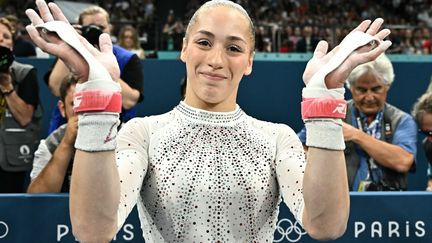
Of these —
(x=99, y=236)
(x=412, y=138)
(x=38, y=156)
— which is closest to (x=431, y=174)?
(x=412, y=138)

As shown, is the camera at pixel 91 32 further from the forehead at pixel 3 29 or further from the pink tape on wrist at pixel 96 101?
the pink tape on wrist at pixel 96 101

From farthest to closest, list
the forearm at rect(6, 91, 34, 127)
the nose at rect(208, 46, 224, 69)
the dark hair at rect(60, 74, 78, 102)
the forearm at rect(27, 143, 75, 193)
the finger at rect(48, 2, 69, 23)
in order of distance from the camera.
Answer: the forearm at rect(6, 91, 34, 127)
the dark hair at rect(60, 74, 78, 102)
the forearm at rect(27, 143, 75, 193)
the nose at rect(208, 46, 224, 69)
the finger at rect(48, 2, 69, 23)

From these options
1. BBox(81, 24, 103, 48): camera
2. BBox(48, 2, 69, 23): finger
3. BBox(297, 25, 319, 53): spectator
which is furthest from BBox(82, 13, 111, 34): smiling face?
BBox(297, 25, 319, 53): spectator

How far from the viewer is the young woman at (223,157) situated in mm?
1672

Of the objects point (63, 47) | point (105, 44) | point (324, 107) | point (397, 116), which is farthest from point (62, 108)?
point (324, 107)

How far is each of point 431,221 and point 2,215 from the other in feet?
5.74

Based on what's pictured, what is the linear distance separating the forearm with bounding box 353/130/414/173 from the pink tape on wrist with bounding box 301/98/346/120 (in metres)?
1.85

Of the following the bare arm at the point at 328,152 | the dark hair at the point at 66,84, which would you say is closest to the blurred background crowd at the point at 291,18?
the dark hair at the point at 66,84

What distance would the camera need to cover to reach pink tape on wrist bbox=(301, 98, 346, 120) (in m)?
1.67

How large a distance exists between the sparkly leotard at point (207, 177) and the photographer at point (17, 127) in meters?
2.28

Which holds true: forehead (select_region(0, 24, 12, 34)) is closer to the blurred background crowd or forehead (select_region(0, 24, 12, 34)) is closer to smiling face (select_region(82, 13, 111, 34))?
smiling face (select_region(82, 13, 111, 34))

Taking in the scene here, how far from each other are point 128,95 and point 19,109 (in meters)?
0.76

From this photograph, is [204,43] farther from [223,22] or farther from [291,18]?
[291,18]

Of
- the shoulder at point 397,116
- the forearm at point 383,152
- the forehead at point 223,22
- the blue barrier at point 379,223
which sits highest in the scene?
the forehead at point 223,22
